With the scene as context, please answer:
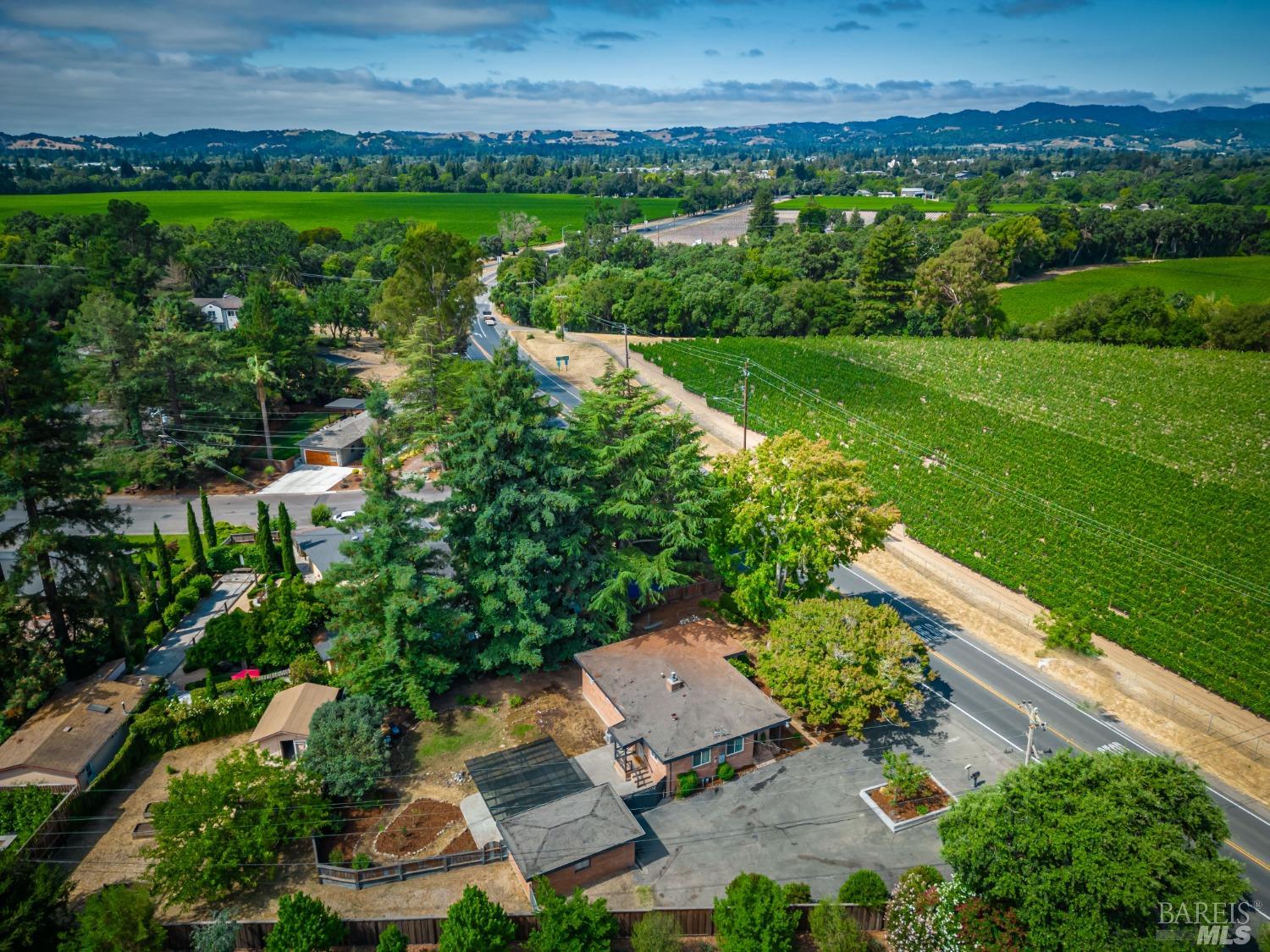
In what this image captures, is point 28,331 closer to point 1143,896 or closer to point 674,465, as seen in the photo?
point 674,465

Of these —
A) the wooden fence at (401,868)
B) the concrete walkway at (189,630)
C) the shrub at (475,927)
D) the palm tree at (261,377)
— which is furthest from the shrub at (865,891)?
the palm tree at (261,377)

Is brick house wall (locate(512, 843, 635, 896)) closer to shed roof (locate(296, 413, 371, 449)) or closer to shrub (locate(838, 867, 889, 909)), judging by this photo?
shrub (locate(838, 867, 889, 909))

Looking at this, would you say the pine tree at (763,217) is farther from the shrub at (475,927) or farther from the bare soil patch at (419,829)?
the shrub at (475,927)

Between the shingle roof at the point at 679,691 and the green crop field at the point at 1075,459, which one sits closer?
the shingle roof at the point at 679,691

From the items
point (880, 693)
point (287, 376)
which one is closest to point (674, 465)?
point (880, 693)

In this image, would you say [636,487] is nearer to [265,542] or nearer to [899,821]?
[899,821]

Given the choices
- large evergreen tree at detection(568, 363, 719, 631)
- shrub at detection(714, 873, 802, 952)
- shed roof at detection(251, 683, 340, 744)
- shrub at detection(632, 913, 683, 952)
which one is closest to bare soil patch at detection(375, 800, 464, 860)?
shed roof at detection(251, 683, 340, 744)
